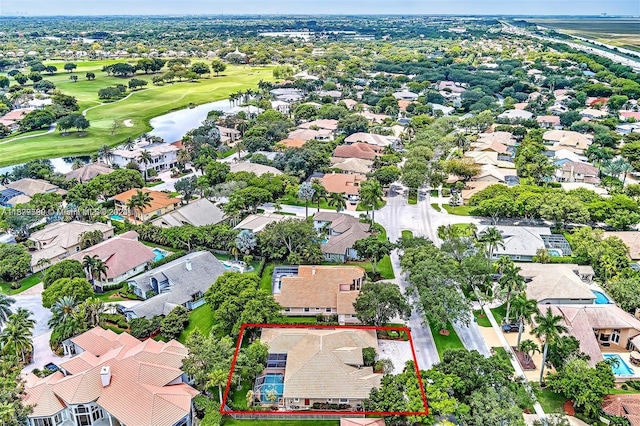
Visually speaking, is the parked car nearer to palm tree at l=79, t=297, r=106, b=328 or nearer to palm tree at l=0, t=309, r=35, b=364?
palm tree at l=79, t=297, r=106, b=328

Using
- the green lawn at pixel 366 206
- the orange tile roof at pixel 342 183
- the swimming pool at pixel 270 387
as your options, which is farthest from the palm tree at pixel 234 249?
the orange tile roof at pixel 342 183

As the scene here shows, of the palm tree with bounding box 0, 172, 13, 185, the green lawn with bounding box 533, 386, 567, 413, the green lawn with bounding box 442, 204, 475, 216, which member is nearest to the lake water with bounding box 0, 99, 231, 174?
the palm tree with bounding box 0, 172, 13, 185

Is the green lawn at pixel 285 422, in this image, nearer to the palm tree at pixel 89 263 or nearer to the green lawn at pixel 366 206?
the palm tree at pixel 89 263

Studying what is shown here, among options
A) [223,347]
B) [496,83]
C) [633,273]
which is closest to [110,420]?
[223,347]

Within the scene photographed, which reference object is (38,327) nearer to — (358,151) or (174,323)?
(174,323)

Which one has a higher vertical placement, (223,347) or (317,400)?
(223,347)

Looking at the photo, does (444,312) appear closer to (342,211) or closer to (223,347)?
(223,347)
